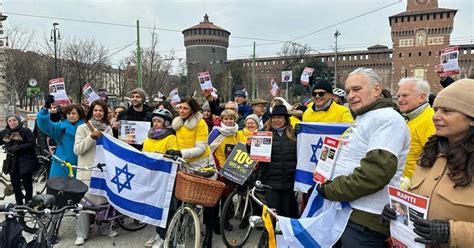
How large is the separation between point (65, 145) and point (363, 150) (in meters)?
4.61

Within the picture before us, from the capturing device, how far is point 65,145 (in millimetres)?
5441

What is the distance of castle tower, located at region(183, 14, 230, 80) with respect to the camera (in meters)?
73.4

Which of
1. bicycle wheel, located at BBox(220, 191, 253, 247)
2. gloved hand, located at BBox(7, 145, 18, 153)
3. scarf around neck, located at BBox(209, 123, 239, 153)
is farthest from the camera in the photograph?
gloved hand, located at BBox(7, 145, 18, 153)

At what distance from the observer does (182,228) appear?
4387 millimetres

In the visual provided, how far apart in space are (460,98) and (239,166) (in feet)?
9.93

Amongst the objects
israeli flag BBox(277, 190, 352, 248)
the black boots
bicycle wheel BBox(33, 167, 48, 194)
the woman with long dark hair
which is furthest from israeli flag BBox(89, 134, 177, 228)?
bicycle wheel BBox(33, 167, 48, 194)

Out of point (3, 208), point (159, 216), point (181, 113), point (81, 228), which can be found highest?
point (181, 113)

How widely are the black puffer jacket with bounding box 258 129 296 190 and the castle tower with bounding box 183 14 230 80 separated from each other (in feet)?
226

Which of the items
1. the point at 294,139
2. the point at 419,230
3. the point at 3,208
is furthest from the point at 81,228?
the point at 419,230

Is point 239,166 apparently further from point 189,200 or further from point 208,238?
point 208,238

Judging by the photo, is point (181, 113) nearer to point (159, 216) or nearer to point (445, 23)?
point (159, 216)

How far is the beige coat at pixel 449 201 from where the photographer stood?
74.8 inches

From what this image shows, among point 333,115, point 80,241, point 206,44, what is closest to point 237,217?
point 333,115

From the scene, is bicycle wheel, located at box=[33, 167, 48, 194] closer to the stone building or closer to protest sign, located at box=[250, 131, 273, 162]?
protest sign, located at box=[250, 131, 273, 162]
